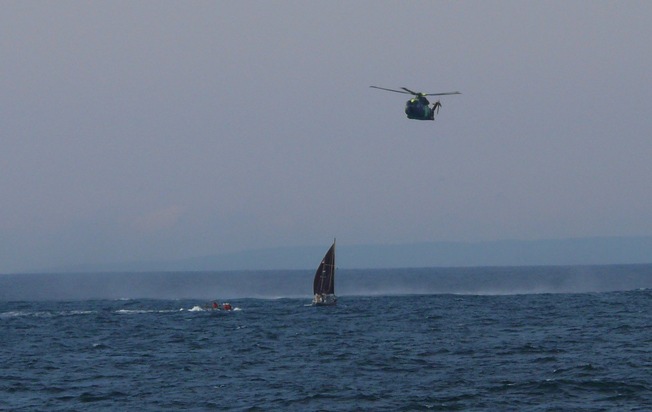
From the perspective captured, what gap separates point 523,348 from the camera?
69.4m

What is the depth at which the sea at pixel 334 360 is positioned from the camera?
166 feet

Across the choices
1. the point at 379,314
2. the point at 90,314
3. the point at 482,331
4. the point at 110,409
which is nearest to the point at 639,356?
the point at 482,331

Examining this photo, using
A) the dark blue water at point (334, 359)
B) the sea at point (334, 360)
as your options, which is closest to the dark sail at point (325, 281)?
the dark blue water at point (334, 359)

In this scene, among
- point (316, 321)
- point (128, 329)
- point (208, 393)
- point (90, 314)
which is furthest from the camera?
point (90, 314)

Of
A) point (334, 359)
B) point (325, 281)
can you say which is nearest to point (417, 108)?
point (334, 359)

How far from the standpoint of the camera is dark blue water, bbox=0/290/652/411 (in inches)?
1997

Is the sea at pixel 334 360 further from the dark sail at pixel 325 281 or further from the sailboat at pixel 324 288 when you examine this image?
the sailboat at pixel 324 288

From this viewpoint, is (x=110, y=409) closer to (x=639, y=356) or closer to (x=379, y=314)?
(x=639, y=356)

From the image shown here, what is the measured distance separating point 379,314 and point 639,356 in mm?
43695

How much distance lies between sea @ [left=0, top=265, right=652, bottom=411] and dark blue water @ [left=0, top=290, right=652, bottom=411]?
12 cm

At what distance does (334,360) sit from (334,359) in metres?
0.50

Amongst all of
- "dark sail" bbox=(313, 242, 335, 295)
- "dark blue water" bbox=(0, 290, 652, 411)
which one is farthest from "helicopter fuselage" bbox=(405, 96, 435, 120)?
"dark sail" bbox=(313, 242, 335, 295)

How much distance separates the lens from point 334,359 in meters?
66.1

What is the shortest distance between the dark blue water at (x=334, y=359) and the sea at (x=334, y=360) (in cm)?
12
